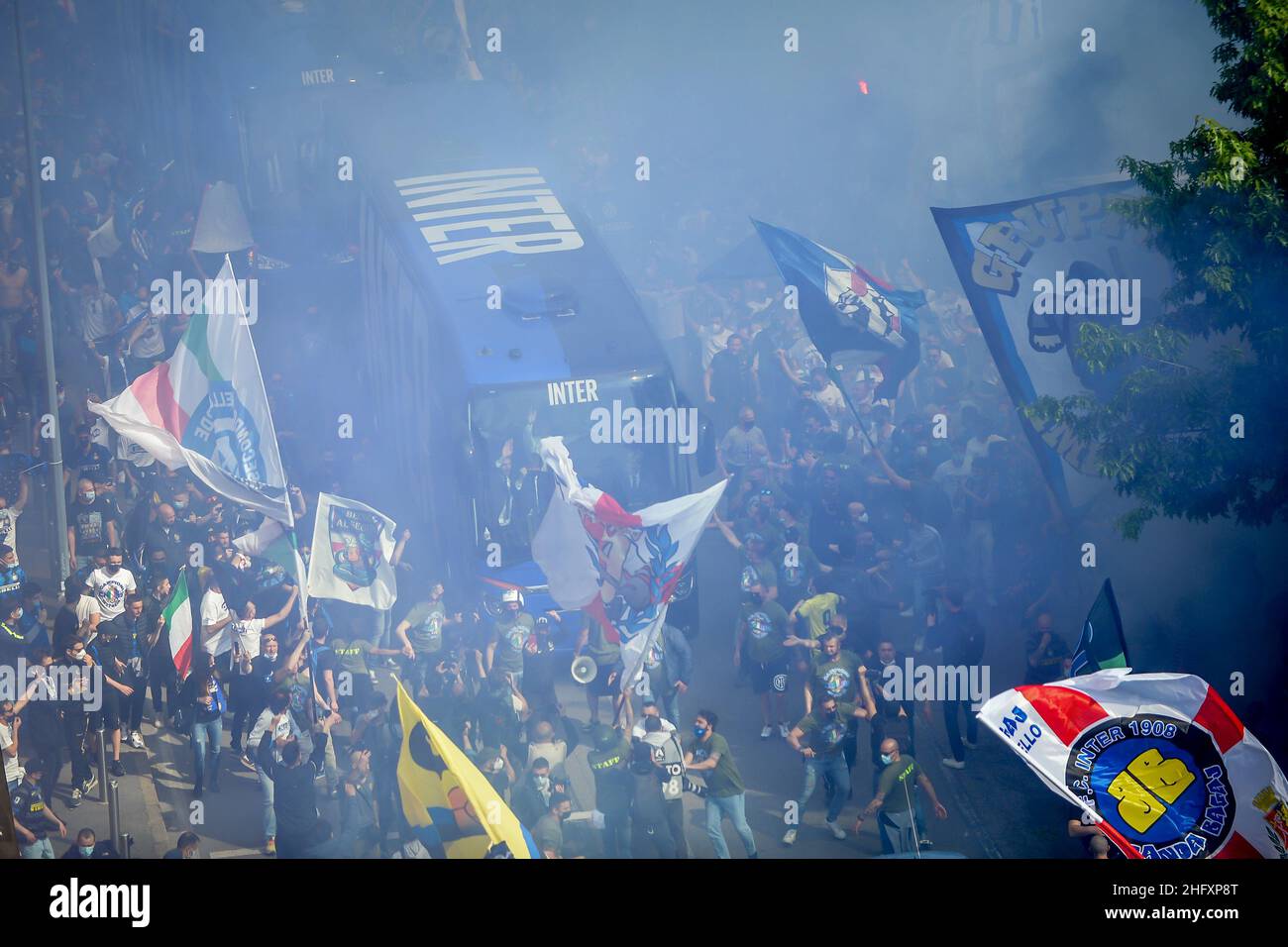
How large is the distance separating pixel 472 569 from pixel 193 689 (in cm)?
230

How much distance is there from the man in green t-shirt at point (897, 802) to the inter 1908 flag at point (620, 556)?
68.1 inches

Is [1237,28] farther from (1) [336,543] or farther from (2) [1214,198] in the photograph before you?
(1) [336,543]

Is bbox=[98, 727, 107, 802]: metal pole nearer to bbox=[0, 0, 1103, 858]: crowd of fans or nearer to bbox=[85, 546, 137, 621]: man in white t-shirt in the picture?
bbox=[0, 0, 1103, 858]: crowd of fans

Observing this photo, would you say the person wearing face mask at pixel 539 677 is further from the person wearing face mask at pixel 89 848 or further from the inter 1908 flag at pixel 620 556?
the person wearing face mask at pixel 89 848

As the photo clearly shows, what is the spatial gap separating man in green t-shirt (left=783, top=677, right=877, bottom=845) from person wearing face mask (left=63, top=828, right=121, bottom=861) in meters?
4.40

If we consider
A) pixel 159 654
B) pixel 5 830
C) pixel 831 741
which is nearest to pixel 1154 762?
pixel 831 741

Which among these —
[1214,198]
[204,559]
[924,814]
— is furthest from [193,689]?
[1214,198]

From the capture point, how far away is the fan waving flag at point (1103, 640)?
7.99 meters

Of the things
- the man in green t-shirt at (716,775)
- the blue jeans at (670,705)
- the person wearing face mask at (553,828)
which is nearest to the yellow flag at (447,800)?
the person wearing face mask at (553,828)

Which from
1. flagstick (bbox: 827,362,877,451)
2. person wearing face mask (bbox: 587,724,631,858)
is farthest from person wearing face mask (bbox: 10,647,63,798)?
flagstick (bbox: 827,362,877,451)

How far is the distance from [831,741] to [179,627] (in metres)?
4.68

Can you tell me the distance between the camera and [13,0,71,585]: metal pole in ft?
36.8

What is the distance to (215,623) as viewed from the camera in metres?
10.2

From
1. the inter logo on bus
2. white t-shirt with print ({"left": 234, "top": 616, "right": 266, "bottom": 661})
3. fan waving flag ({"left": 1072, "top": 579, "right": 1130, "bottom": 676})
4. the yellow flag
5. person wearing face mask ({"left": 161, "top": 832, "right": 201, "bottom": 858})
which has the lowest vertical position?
person wearing face mask ({"left": 161, "top": 832, "right": 201, "bottom": 858})
